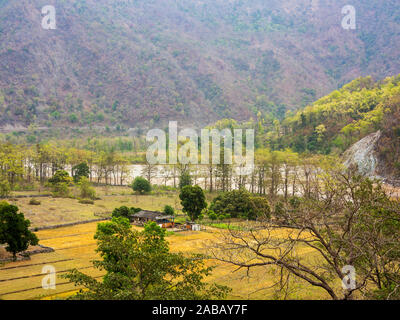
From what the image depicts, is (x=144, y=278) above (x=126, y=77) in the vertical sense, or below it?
below

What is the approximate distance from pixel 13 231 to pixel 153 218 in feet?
43.8

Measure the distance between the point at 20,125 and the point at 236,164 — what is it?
88518 mm

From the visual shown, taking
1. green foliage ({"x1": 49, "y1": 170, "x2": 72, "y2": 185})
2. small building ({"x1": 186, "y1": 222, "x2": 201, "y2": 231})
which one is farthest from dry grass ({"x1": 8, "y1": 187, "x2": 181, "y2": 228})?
small building ({"x1": 186, "y1": 222, "x2": 201, "y2": 231})

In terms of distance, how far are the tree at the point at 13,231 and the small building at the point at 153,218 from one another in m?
12.0

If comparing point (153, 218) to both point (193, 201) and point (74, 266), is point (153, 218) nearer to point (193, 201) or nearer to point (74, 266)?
point (193, 201)

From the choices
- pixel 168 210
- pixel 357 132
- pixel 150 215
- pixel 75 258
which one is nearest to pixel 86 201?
pixel 150 215

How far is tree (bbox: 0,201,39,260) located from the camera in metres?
22.2

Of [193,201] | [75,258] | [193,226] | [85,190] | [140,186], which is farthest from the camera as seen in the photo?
[140,186]

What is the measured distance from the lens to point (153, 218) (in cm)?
3391

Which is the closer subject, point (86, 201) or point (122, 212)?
point (122, 212)

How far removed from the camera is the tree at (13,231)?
72.9ft

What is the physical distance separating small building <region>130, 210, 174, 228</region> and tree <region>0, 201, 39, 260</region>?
39.2 ft
